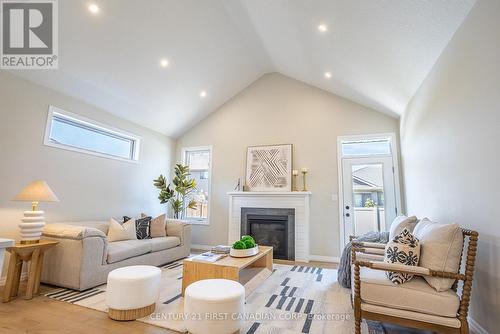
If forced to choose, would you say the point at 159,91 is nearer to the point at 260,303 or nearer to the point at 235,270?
the point at 235,270

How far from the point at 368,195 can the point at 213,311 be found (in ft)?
12.5

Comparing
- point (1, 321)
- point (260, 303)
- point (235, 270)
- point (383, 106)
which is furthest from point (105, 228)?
point (383, 106)

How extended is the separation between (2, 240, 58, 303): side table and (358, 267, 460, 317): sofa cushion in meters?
3.47

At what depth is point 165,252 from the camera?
14.0 feet

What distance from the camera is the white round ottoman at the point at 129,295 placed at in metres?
2.29

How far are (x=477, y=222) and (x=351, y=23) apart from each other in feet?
8.07

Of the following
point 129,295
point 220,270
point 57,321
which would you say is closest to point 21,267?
point 57,321

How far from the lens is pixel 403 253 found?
6.59 ft

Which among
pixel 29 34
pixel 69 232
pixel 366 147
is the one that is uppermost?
pixel 29 34

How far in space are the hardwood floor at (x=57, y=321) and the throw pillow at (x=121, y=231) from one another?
129 cm

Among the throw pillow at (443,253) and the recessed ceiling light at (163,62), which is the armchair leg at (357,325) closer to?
the throw pillow at (443,253)

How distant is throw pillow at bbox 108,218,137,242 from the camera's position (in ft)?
12.8

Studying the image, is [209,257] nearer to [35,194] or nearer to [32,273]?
[32,273]

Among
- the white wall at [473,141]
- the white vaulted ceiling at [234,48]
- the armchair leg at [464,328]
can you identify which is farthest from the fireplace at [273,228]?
the armchair leg at [464,328]
